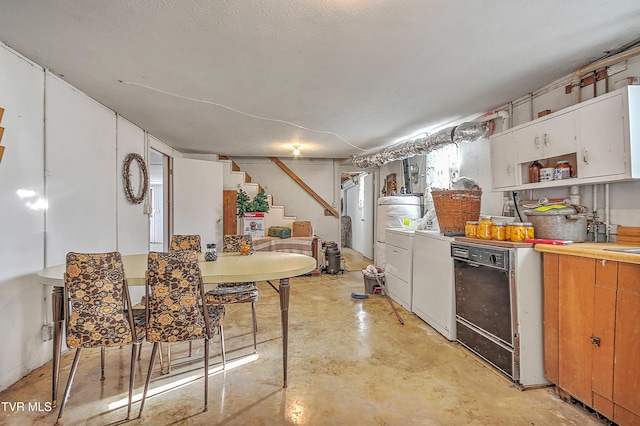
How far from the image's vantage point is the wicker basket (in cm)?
292

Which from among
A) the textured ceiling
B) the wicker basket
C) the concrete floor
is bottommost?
the concrete floor

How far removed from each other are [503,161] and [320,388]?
8.32 feet

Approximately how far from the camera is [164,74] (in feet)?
8.28

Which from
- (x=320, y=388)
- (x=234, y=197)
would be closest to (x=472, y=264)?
(x=320, y=388)

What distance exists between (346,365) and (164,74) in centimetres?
280

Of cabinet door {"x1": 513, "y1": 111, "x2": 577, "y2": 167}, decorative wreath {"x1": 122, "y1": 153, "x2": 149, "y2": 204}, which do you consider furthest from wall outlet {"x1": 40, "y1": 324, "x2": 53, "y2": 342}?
cabinet door {"x1": 513, "y1": 111, "x2": 577, "y2": 167}

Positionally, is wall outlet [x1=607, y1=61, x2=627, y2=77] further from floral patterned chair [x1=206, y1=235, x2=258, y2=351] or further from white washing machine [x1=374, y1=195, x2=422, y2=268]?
floral patterned chair [x1=206, y1=235, x2=258, y2=351]

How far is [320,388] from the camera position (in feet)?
6.95

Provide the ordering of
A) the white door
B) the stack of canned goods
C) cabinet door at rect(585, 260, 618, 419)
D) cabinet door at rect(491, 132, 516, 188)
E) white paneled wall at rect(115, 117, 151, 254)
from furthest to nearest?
the white door, white paneled wall at rect(115, 117, 151, 254), cabinet door at rect(491, 132, 516, 188), the stack of canned goods, cabinet door at rect(585, 260, 618, 419)

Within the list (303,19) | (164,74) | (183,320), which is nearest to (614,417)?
(183,320)

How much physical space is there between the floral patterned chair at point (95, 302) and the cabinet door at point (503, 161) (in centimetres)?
318

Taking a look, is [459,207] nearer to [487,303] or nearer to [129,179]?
[487,303]

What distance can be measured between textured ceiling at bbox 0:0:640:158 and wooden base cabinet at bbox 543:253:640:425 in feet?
4.86

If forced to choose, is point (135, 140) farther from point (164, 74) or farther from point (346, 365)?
point (346, 365)
